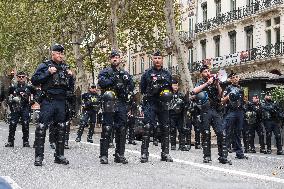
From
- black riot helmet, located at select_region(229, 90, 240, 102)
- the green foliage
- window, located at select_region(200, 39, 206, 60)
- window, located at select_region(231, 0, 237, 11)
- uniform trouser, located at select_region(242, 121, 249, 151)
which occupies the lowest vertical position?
uniform trouser, located at select_region(242, 121, 249, 151)

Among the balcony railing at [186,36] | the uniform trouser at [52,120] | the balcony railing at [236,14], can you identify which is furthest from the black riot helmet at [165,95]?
the balcony railing at [186,36]

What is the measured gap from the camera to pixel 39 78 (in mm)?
10109

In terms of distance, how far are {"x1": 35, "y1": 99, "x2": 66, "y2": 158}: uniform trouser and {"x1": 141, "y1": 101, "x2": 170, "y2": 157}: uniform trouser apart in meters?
1.48

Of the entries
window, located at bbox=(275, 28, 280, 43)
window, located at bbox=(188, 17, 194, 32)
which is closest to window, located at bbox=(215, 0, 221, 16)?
window, located at bbox=(188, 17, 194, 32)

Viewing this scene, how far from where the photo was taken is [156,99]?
36.2 ft

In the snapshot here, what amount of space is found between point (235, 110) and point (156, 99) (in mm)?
2558

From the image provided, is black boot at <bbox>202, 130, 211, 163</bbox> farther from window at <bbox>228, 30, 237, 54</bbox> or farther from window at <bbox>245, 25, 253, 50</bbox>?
window at <bbox>228, 30, 237, 54</bbox>

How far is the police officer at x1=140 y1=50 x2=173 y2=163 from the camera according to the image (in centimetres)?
1091

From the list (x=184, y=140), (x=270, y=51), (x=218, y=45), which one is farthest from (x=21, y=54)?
(x=184, y=140)

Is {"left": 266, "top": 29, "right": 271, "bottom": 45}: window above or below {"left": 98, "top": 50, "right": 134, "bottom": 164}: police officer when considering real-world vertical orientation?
above

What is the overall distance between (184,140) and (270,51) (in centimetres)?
2347

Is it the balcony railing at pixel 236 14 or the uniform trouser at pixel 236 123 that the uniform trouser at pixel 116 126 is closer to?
the uniform trouser at pixel 236 123

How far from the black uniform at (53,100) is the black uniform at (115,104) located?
0.61 m

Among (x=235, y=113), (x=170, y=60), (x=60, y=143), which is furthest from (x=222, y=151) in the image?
(x=170, y=60)
